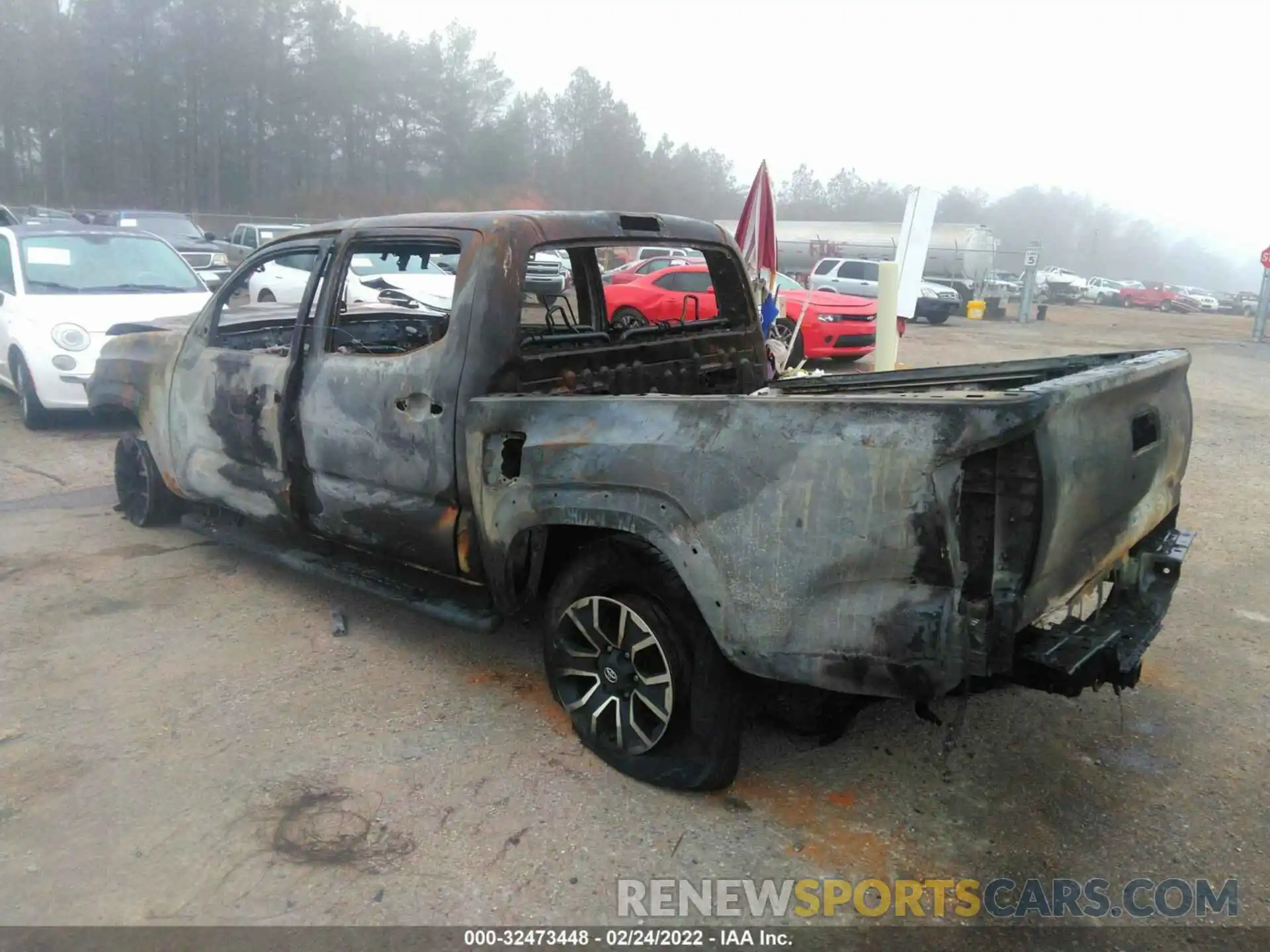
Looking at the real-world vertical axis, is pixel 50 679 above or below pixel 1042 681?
below

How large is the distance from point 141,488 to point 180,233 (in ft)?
49.7

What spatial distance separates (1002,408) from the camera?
2252mm

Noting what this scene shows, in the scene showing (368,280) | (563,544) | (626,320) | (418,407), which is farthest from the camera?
(368,280)

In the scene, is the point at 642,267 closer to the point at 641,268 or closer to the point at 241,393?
the point at 641,268

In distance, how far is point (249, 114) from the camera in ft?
173

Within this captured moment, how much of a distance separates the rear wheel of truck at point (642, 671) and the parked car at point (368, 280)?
4.76ft

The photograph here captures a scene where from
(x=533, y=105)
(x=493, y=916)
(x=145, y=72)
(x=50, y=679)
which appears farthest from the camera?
(x=533, y=105)

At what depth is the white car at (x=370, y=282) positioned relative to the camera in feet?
14.8

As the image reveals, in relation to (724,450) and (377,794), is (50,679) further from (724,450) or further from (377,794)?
(724,450)

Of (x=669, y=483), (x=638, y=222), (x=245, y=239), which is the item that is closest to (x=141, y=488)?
(x=638, y=222)

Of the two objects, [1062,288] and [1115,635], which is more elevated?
[1062,288]

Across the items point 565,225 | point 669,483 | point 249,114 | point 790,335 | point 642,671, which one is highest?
point 249,114

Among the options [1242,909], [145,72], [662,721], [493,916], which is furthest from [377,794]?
[145,72]

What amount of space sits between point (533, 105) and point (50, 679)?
6886 cm
